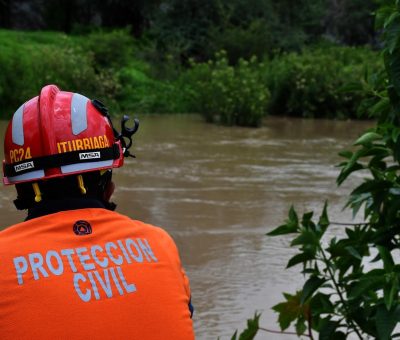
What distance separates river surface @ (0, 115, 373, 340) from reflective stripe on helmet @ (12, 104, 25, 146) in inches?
118

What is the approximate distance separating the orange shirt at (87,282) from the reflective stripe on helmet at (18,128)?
233mm

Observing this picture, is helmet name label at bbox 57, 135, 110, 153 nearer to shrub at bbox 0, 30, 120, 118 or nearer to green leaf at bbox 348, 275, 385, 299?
green leaf at bbox 348, 275, 385, 299

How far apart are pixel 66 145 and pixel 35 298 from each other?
1.32ft

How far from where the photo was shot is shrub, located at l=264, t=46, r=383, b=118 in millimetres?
20047

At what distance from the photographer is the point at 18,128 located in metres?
1.92

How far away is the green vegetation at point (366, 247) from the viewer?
2332 millimetres

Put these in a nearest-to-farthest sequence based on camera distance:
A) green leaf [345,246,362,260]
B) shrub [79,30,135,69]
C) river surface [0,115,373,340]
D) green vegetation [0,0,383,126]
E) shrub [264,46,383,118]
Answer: green leaf [345,246,362,260], river surface [0,115,373,340], green vegetation [0,0,383,126], shrub [264,46,383,118], shrub [79,30,135,69]

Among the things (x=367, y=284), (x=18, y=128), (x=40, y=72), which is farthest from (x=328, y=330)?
(x=40, y=72)

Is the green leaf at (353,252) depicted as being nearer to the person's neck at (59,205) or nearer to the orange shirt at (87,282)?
the orange shirt at (87,282)

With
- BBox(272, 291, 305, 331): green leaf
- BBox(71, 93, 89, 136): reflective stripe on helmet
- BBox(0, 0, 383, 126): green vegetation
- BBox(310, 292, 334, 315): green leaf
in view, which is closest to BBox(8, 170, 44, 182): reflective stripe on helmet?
BBox(71, 93, 89, 136): reflective stripe on helmet

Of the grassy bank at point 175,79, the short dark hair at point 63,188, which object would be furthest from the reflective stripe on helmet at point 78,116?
the grassy bank at point 175,79

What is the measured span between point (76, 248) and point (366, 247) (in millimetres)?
1291

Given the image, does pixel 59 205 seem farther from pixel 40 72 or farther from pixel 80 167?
pixel 40 72

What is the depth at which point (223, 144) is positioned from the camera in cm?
1391
